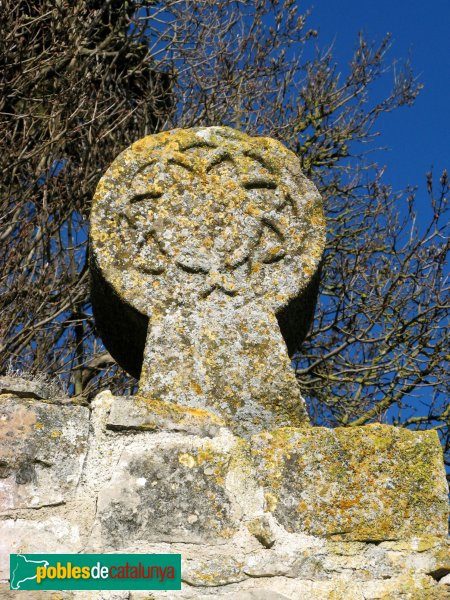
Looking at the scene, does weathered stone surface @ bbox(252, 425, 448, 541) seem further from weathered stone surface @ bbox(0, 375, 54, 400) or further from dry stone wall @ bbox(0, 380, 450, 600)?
weathered stone surface @ bbox(0, 375, 54, 400)

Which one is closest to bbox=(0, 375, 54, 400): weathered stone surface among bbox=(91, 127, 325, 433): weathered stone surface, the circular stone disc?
bbox=(91, 127, 325, 433): weathered stone surface

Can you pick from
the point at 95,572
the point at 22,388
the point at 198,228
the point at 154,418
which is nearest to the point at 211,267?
the point at 198,228

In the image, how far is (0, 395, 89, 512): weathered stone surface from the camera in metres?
2.02

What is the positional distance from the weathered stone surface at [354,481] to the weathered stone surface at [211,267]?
0.29 m

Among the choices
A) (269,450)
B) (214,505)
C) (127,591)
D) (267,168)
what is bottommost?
(127,591)

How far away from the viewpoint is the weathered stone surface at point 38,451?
2020 mm

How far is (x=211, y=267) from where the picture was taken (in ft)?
8.55

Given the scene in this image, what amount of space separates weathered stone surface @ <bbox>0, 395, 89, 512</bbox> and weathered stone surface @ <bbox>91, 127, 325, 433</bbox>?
0.35 m

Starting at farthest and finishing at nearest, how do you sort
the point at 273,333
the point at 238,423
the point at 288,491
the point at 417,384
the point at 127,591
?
the point at 417,384, the point at 273,333, the point at 238,423, the point at 288,491, the point at 127,591

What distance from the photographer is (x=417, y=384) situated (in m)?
8.41

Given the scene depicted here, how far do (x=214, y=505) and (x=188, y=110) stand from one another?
882 cm

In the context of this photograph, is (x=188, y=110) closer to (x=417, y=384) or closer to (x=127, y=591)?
(x=417, y=384)

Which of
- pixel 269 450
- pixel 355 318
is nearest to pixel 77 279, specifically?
pixel 355 318

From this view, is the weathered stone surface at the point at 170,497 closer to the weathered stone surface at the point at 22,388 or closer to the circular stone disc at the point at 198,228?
the weathered stone surface at the point at 22,388
